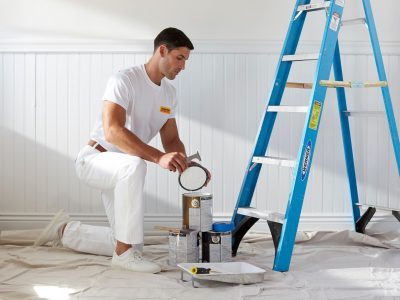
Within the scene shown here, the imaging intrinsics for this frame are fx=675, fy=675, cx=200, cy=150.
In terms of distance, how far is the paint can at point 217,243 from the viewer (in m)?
3.28

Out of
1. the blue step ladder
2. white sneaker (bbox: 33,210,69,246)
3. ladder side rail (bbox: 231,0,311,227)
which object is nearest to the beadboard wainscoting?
the blue step ladder

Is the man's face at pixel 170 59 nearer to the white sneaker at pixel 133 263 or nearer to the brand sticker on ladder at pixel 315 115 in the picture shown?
the brand sticker on ladder at pixel 315 115

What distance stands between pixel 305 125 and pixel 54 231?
1.51 m

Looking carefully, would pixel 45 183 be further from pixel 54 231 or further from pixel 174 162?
pixel 174 162

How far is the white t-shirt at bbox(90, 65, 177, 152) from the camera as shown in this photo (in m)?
3.40

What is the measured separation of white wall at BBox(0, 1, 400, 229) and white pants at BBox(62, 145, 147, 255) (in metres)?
0.66

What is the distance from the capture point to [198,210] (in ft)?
10.8

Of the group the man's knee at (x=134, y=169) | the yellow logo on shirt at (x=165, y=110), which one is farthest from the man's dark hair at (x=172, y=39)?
the man's knee at (x=134, y=169)

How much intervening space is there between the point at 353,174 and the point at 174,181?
111 centimetres

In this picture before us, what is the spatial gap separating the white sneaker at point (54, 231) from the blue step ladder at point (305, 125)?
0.96 meters

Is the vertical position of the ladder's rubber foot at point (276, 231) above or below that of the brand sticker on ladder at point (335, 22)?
below

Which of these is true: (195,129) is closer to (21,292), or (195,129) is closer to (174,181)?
(174,181)

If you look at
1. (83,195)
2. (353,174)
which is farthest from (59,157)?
(353,174)

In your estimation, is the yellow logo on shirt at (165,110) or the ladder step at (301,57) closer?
the ladder step at (301,57)
